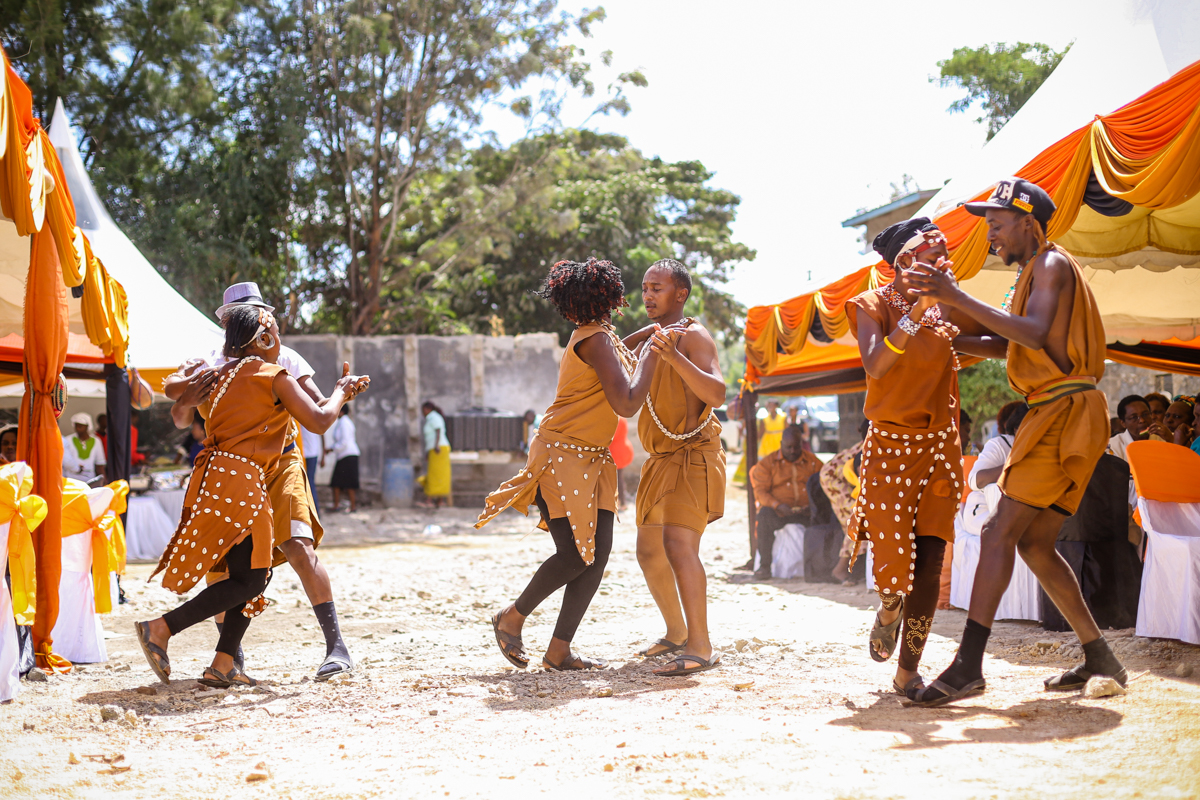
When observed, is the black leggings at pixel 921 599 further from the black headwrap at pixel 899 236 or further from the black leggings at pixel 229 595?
the black leggings at pixel 229 595

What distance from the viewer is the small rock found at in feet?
11.0

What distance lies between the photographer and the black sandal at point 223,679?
4.09 metres

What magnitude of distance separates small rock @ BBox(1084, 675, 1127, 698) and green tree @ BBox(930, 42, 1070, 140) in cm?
1961

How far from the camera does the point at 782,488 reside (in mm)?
8148

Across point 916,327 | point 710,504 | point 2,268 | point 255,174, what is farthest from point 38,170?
point 255,174

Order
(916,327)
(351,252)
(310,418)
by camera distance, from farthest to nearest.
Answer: (351,252)
(310,418)
(916,327)

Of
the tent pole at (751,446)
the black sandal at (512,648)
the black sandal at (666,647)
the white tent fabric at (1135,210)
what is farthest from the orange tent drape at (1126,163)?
the tent pole at (751,446)

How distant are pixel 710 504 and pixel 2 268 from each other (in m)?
5.07

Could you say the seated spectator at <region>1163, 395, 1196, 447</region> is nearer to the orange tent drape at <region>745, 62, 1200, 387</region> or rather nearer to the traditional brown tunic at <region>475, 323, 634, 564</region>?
the orange tent drape at <region>745, 62, 1200, 387</region>

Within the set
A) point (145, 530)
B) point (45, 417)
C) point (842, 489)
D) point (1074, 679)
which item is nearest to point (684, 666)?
point (1074, 679)

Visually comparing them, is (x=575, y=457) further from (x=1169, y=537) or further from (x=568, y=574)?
(x=1169, y=537)

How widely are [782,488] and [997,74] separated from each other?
54.5ft

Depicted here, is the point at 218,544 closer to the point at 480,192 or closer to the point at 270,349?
the point at 270,349

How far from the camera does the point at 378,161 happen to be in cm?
1786
